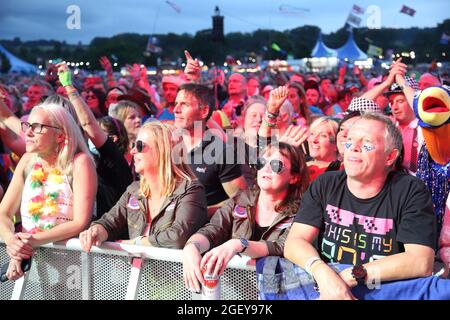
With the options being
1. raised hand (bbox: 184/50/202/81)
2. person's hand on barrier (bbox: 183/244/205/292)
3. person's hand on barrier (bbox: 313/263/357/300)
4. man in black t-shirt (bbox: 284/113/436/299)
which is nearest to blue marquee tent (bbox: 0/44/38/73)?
raised hand (bbox: 184/50/202/81)

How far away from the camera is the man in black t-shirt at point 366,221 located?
2.45m

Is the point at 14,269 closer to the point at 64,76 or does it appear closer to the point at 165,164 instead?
the point at 165,164

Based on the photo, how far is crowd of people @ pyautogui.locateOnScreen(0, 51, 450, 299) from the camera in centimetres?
261

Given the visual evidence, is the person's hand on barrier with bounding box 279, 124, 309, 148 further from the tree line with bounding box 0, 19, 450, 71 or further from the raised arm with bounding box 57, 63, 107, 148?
the tree line with bounding box 0, 19, 450, 71

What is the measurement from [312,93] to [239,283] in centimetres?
703

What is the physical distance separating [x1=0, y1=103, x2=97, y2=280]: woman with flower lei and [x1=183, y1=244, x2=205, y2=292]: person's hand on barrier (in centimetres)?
89

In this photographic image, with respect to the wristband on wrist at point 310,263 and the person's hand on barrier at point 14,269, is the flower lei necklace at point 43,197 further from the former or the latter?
the wristband on wrist at point 310,263

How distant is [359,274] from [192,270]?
73 cm

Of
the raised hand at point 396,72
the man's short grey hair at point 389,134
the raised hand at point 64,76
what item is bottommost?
the man's short grey hair at point 389,134

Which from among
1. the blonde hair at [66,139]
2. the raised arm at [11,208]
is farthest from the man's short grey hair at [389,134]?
the raised arm at [11,208]

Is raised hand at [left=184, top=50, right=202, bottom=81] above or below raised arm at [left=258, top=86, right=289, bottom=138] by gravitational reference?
above

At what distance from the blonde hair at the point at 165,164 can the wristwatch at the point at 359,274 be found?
1.29m

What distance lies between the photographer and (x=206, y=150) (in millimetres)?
4398

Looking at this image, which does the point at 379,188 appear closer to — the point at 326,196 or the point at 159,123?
the point at 326,196
